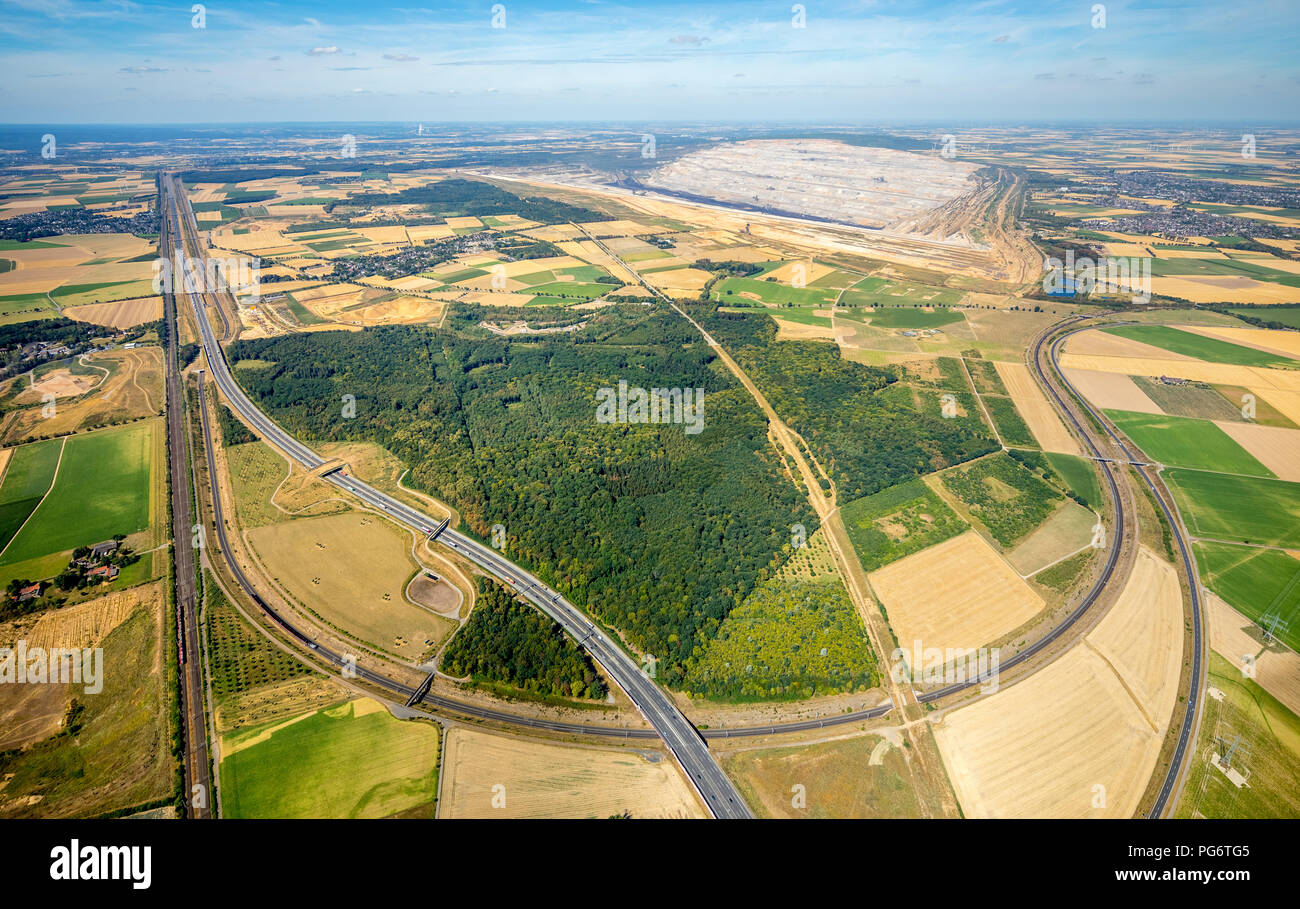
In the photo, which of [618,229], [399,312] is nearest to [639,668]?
[399,312]

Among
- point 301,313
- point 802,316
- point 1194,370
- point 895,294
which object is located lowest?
point 1194,370

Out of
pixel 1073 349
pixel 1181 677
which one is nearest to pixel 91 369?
pixel 1181 677

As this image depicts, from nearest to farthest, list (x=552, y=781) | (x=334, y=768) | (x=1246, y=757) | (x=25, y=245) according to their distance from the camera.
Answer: (x=1246, y=757)
(x=552, y=781)
(x=334, y=768)
(x=25, y=245)

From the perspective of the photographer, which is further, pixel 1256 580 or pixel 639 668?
pixel 1256 580

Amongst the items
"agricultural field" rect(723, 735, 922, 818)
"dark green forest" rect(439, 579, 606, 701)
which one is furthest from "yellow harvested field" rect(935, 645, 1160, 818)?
"dark green forest" rect(439, 579, 606, 701)

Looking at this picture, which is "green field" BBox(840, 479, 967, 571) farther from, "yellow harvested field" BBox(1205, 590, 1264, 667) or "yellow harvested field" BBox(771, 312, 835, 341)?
"yellow harvested field" BBox(771, 312, 835, 341)

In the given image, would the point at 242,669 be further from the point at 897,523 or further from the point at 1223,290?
the point at 1223,290

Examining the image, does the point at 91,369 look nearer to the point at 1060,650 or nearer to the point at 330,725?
the point at 330,725
